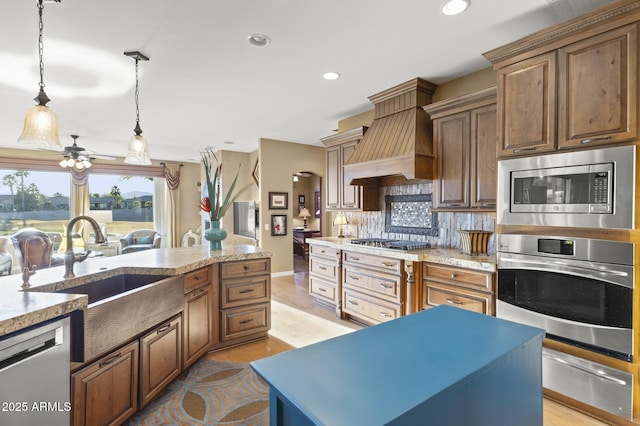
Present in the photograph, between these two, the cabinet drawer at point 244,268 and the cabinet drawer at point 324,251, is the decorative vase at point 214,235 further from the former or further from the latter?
the cabinet drawer at point 324,251

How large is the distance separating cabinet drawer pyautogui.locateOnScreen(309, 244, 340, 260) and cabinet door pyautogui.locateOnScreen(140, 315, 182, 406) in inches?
85.4

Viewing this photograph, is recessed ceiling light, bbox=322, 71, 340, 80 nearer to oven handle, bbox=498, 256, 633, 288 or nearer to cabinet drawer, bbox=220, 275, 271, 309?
cabinet drawer, bbox=220, 275, 271, 309

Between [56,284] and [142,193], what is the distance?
322 inches

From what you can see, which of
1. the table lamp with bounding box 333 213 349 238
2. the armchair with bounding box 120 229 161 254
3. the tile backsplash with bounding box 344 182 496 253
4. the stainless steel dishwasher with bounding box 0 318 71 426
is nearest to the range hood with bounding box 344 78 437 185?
the tile backsplash with bounding box 344 182 496 253

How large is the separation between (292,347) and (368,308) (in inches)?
39.6

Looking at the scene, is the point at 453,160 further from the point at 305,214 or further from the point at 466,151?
the point at 305,214

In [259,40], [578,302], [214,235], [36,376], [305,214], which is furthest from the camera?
[305,214]

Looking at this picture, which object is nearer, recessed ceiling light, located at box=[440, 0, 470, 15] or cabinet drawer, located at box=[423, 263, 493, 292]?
recessed ceiling light, located at box=[440, 0, 470, 15]

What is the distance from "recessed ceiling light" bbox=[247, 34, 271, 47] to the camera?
2.60 m

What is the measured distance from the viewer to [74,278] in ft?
6.55

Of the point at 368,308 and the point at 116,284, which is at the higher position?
the point at 116,284

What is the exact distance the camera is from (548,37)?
7.28 feet

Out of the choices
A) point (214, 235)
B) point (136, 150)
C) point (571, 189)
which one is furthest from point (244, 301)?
point (571, 189)

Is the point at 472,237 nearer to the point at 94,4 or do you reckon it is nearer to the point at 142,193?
the point at 94,4
